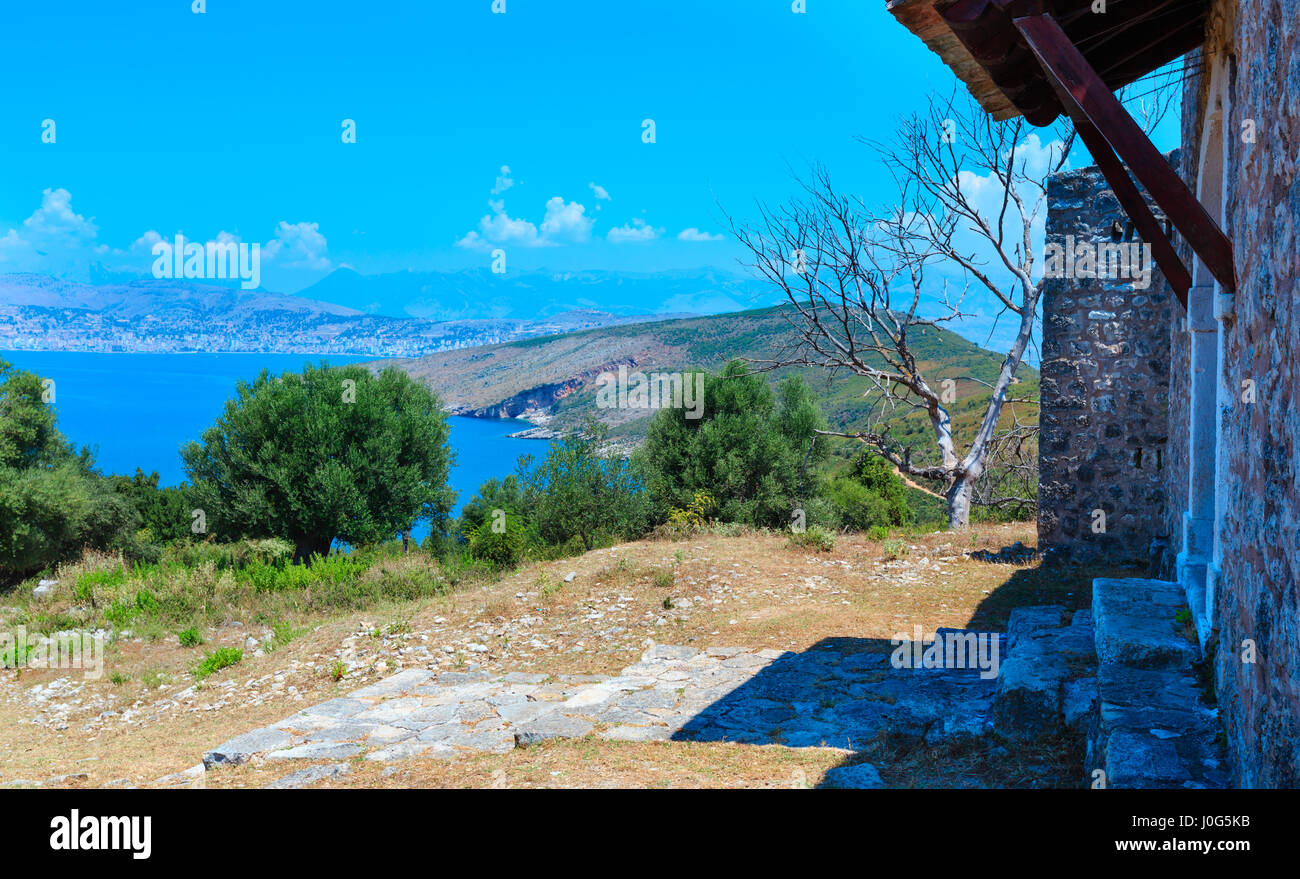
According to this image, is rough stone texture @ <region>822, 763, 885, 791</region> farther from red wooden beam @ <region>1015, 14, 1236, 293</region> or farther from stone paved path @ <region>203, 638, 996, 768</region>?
red wooden beam @ <region>1015, 14, 1236, 293</region>

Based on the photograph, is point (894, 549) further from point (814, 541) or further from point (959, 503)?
point (959, 503)

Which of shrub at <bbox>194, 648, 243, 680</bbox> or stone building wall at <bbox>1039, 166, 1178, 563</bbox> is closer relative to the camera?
shrub at <bbox>194, 648, 243, 680</bbox>

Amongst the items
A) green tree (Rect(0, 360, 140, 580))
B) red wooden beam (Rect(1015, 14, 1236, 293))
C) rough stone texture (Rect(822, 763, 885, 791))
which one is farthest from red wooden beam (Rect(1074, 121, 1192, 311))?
green tree (Rect(0, 360, 140, 580))

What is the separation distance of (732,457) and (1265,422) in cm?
1461

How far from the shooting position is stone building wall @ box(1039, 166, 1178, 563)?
9727 mm

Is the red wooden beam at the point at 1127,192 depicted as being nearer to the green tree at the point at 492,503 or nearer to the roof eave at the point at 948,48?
the roof eave at the point at 948,48

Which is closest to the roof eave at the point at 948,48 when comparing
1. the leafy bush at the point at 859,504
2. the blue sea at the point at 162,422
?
the leafy bush at the point at 859,504

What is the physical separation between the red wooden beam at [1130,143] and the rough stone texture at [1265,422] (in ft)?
0.40

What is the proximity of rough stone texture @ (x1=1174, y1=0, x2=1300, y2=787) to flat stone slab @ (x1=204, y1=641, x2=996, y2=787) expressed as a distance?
2157 mm

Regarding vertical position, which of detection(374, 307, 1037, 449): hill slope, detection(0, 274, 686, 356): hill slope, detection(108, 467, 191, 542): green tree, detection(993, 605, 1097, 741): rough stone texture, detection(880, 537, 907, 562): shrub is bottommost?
detection(108, 467, 191, 542): green tree

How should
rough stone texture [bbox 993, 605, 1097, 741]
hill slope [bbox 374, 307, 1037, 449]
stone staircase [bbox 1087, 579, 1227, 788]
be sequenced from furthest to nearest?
hill slope [bbox 374, 307, 1037, 449] → rough stone texture [bbox 993, 605, 1097, 741] → stone staircase [bbox 1087, 579, 1227, 788]
